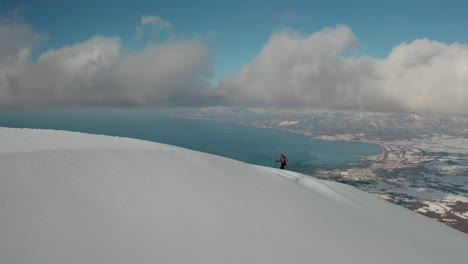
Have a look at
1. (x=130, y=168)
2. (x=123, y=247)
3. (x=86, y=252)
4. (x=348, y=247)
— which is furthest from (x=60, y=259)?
(x=348, y=247)

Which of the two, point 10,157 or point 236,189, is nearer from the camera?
point 10,157

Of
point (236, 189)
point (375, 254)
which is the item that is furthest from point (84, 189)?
point (375, 254)

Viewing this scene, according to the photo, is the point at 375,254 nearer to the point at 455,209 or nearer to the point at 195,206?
the point at 195,206

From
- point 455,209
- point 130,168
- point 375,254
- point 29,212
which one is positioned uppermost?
point 130,168

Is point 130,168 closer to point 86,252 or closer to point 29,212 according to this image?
point 29,212

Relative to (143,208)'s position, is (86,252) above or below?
below

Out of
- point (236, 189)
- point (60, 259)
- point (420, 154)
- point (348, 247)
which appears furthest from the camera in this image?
point (420, 154)

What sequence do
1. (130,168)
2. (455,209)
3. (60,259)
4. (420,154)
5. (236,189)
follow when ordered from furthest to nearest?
1. (420,154)
2. (455,209)
3. (236,189)
4. (130,168)
5. (60,259)
